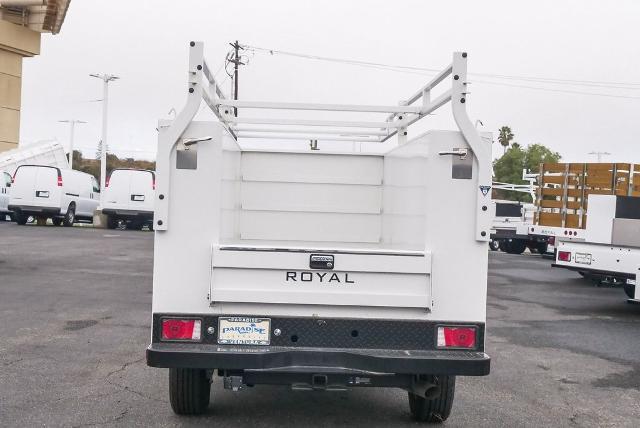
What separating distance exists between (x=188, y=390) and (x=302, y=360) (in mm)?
1074

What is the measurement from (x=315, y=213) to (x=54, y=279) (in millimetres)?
8399

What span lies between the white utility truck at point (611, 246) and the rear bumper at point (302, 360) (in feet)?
26.3

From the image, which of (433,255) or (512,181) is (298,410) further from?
(512,181)

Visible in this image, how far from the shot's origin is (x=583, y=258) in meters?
13.0

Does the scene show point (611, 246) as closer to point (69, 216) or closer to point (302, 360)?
point (302, 360)

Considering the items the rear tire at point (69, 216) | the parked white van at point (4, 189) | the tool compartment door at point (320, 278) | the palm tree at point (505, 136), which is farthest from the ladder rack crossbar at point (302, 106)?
the palm tree at point (505, 136)

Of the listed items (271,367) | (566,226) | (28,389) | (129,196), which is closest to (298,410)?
(271,367)

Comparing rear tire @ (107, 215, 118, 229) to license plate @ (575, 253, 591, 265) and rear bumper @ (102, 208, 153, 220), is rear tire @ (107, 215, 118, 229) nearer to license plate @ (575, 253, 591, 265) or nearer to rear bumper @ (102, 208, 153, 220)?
rear bumper @ (102, 208, 153, 220)

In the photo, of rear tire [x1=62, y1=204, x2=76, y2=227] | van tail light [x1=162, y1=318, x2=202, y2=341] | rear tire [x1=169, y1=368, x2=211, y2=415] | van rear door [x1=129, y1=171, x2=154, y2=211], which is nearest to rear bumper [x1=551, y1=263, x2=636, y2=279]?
rear tire [x1=169, y1=368, x2=211, y2=415]

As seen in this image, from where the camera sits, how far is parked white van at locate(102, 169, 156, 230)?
29.2m

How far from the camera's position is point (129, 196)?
96.6 feet

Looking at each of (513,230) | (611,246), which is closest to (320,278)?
(611,246)

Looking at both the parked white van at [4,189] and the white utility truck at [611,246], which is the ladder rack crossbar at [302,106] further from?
the parked white van at [4,189]

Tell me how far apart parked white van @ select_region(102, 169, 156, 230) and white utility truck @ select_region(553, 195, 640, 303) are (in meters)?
19.0
